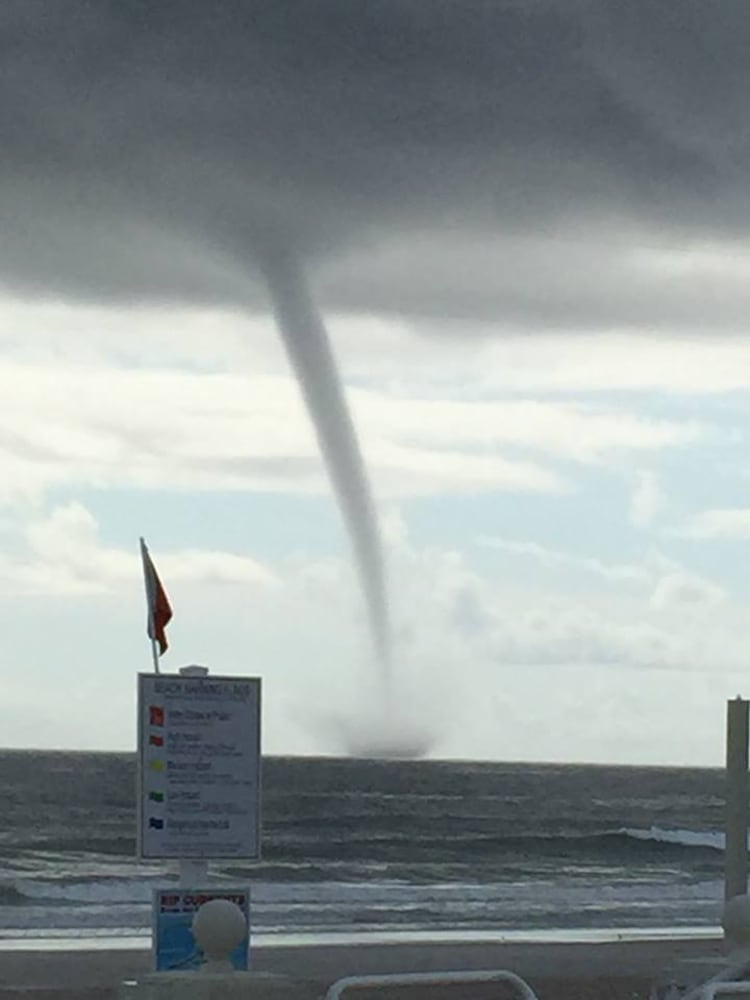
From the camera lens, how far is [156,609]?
1332 cm

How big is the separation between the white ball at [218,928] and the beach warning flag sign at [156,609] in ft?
14.9

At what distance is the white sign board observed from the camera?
12172 mm

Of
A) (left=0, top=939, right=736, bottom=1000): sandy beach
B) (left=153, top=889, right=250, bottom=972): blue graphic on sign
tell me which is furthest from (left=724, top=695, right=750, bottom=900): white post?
(left=0, top=939, right=736, bottom=1000): sandy beach

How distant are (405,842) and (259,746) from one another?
46.7 meters

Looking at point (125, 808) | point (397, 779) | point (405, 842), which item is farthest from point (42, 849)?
point (397, 779)

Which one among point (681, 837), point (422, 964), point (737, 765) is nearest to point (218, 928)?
point (737, 765)

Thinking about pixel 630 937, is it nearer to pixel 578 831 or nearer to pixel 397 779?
pixel 578 831

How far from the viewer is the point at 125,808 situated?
230ft

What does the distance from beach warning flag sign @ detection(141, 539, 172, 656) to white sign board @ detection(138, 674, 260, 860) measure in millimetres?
1011

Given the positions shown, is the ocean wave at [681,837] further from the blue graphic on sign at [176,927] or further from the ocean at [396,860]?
the blue graphic on sign at [176,927]

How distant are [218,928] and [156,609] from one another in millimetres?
4748

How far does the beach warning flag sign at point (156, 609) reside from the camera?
43.6ft

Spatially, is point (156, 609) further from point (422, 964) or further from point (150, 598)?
point (422, 964)

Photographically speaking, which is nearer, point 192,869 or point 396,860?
point 192,869
